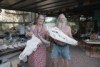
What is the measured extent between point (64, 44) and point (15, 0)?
2547 mm

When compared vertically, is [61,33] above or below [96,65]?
above

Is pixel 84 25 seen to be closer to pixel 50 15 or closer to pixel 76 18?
pixel 76 18

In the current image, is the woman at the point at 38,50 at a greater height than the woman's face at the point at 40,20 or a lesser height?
lesser

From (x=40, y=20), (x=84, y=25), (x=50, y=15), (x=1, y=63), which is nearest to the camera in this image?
(x=40, y=20)

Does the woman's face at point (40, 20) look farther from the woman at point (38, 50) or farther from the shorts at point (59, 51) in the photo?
the shorts at point (59, 51)

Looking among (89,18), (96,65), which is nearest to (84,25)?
(89,18)

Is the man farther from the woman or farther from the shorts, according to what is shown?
the woman

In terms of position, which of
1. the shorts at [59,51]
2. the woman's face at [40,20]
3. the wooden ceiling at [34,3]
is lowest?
the shorts at [59,51]

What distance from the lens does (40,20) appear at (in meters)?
2.97

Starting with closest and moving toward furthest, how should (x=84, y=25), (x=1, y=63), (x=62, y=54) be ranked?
1. (x=62, y=54)
2. (x=1, y=63)
3. (x=84, y=25)

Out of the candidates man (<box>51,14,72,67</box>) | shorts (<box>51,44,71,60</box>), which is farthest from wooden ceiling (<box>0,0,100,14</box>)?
shorts (<box>51,44,71,60</box>)

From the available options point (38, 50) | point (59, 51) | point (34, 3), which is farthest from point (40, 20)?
point (34, 3)

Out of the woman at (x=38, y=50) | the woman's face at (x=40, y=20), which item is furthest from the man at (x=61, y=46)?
the woman's face at (x=40, y=20)

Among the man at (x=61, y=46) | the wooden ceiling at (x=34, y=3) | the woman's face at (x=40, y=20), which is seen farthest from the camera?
the wooden ceiling at (x=34, y=3)
